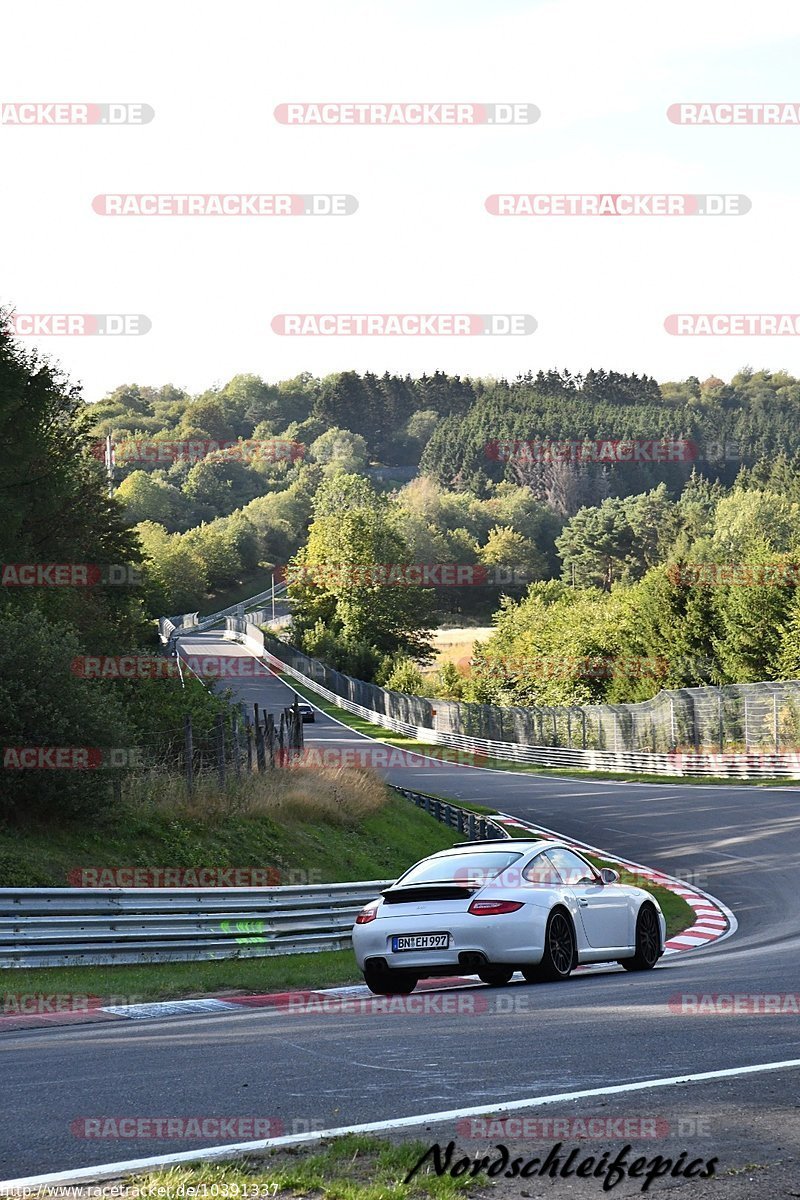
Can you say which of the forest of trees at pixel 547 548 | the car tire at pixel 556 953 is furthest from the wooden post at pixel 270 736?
the forest of trees at pixel 547 548

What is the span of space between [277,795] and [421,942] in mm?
12071

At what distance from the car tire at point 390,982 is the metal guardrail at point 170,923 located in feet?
11.3

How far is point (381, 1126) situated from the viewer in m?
6.24

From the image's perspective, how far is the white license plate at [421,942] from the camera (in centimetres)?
1223

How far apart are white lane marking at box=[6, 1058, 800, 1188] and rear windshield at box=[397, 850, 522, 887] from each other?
17.5 ft

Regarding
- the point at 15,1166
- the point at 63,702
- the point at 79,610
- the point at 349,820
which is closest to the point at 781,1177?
the point at 15,1166

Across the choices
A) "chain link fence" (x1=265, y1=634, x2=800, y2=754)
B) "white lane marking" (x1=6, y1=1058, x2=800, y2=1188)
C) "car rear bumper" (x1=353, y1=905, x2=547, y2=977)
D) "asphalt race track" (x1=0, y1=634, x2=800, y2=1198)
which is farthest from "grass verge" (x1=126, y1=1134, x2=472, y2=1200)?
"chain link fence" (x1=265, y1=634, x2=800, y2=754)

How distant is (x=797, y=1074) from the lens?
724cm

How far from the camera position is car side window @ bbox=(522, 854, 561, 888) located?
504 inches

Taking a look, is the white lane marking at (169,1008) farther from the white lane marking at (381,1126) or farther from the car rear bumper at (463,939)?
the white lane marking at (381,1126)

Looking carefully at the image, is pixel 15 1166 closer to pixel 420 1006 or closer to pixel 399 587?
pixel 420 1006

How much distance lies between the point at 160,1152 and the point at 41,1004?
686 cm

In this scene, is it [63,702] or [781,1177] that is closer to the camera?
[781,1177]

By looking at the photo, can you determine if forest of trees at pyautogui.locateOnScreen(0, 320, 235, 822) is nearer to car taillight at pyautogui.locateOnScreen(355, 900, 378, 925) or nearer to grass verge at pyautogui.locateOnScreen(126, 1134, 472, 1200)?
car taillight at pyautogui.locateOnScreen(355, 900, 378, 925)
